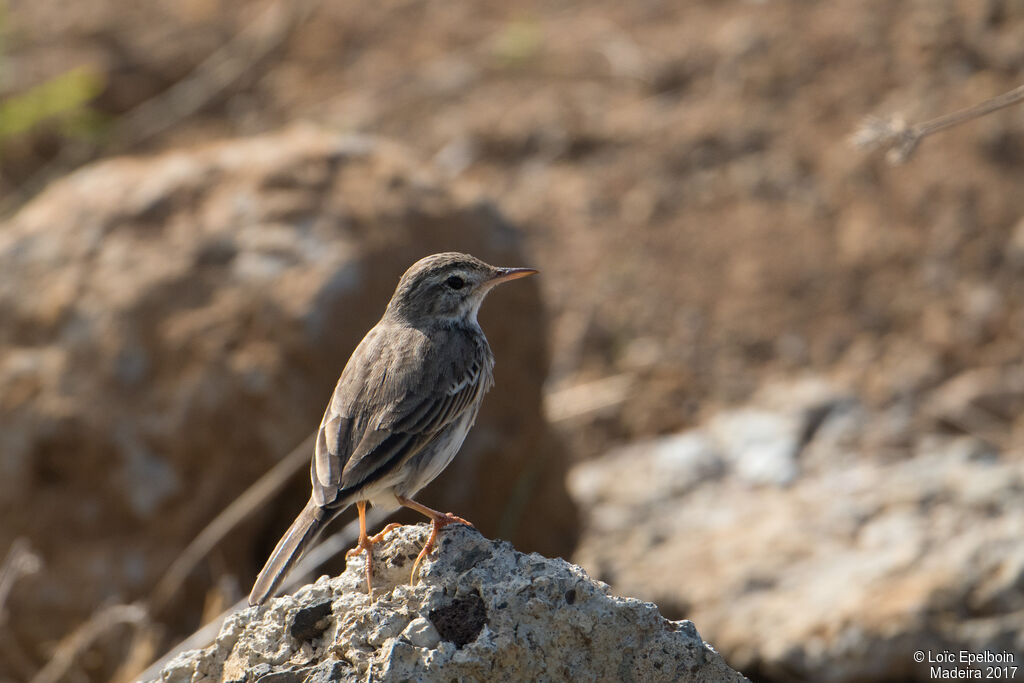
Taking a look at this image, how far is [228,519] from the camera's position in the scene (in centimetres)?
725

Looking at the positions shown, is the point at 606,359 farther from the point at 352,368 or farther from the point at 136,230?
the point at 352,368

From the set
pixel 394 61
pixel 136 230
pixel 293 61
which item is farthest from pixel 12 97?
pixel 136 230

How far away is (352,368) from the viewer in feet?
19.3

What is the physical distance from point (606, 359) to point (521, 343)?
3288 mm

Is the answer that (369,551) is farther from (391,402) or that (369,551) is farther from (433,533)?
(391,402)

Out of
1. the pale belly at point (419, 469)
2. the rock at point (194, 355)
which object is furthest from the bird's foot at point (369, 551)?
the rock at point (194, 355)

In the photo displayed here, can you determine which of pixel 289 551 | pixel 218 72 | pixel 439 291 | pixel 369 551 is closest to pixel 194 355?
pixel 439 291

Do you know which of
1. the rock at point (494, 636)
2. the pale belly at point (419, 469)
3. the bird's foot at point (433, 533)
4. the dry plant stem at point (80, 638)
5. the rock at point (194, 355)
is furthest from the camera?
the rock at point (194, 355)

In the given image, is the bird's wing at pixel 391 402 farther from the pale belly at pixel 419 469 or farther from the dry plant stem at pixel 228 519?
the dry plant stem at pixel 228 519

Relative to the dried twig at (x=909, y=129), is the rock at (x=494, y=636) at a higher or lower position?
lower

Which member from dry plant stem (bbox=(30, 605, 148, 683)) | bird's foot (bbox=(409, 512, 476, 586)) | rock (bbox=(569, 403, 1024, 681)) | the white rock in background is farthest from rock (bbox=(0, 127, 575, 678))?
bird's foot (bbox=(409, 512, 476, 586))

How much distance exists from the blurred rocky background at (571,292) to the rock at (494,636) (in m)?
3.12

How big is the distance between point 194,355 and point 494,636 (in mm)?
4462

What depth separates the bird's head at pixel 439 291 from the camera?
638 cm
